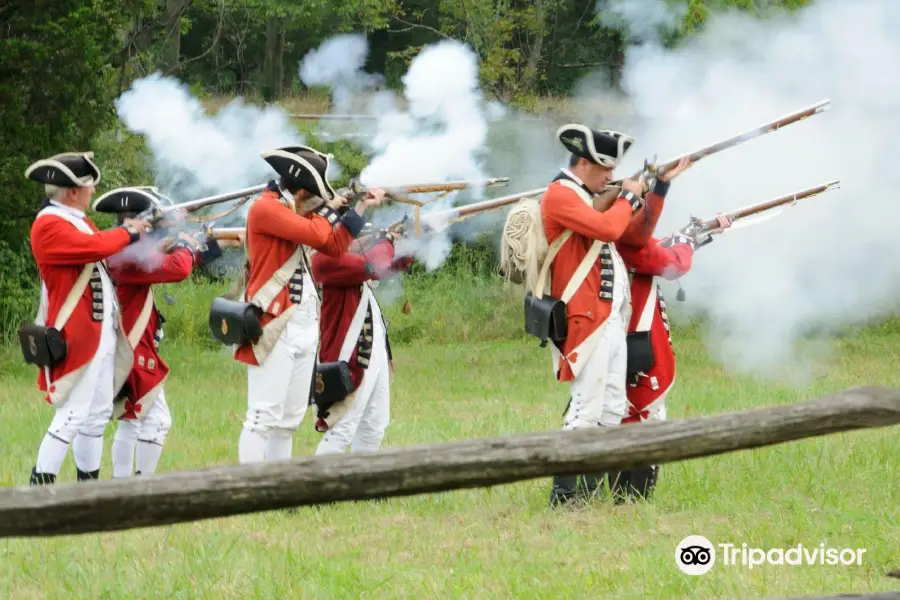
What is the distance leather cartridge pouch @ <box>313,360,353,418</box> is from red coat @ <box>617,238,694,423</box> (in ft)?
4.85

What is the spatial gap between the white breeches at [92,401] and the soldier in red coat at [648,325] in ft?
8.89

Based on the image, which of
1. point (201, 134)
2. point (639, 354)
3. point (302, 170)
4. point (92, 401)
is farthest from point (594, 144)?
point (201, 134)

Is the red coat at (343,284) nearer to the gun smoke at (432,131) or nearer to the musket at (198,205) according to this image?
the gun smoke at (432,131)

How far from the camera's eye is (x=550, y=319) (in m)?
6.84

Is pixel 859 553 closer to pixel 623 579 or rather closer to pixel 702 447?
pixel 623 579

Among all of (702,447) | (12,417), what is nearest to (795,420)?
(702,447)

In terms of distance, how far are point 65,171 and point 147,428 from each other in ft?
5.02

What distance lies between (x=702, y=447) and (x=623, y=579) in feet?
5.65

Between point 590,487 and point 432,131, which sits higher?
point 432,131

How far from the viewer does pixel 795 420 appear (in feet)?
12.5

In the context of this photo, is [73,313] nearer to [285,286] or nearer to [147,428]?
[147,428]

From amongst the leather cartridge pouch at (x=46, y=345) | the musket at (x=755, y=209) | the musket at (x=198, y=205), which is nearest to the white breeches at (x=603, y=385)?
the musket at (x=755, y=209)

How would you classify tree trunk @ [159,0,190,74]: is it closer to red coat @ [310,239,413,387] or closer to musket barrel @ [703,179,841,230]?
red coat @ [310,239,413,387]

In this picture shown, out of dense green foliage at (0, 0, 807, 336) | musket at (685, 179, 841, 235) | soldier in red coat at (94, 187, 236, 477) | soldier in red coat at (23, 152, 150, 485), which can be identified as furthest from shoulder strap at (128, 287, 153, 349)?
dense green foliage at (0, 0, 807, 336)
